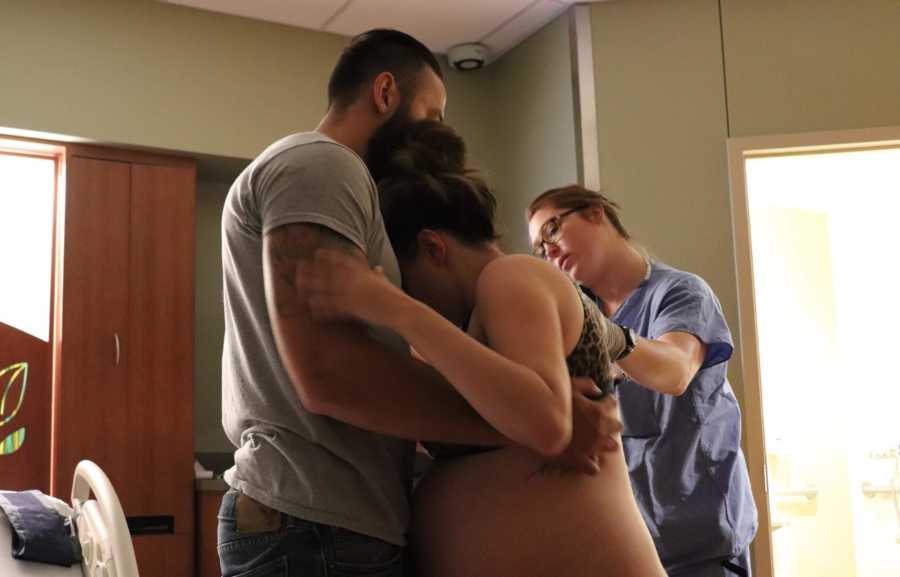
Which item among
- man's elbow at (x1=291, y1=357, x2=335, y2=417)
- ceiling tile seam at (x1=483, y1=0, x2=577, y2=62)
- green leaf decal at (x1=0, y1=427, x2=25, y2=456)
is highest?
ceiling tile seam at (x1=483, y1=0, x2=577, y2=62)

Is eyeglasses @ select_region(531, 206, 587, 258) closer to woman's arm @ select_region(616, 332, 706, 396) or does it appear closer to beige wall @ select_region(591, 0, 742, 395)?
woman's arm @ select_region(616, 332, 706, 396)

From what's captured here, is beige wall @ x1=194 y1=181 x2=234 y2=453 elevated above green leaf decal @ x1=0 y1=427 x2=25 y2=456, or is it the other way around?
beige wall @ x1=194 y1=181 x2=234 y2=453

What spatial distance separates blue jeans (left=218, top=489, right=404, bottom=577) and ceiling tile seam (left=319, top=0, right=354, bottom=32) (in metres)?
2.91

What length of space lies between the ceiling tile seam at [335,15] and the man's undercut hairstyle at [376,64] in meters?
2.42

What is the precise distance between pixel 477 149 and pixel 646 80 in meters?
0.92

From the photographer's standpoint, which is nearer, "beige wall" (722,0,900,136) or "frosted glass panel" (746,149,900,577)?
"beige wall" (722,0,900,136)

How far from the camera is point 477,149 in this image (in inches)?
174

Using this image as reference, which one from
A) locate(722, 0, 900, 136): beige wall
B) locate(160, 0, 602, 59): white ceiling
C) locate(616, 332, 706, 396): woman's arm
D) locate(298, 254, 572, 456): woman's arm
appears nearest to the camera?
locate(298, 254, 572, 456): woman's arm

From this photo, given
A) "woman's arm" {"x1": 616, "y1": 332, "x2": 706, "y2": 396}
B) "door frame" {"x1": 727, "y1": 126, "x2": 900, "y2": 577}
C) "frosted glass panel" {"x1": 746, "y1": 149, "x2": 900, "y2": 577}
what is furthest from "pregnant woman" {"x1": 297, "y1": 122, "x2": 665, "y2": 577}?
"frosted glass panel" {"x1": 746, "y1": 149, "x2": 900, "y2": 577}

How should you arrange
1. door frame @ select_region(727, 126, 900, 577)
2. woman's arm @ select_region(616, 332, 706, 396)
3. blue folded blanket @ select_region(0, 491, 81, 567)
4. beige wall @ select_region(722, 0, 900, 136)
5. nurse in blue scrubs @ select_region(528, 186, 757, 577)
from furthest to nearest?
1. beige wall @ select_region(722, 0, 900, 136)
2. door frame @ select_region(727, 126, 900, 577)
3. blue folded blanket @ select_region(0, 491, 81, 567)
4. nurse in blue scrubs @ select_region(528, 186, 757, 577)
5. woman's arm @ select_region(616, 332, 706, 396)

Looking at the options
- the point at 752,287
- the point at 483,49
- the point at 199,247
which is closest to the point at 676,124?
the point at 752,287

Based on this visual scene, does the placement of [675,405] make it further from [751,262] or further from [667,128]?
[667,128]

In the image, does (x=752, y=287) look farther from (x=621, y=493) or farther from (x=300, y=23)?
(x=621, y=493)

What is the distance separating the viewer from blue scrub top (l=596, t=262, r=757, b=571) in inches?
84.9
